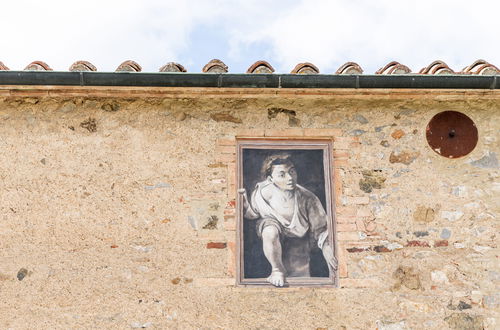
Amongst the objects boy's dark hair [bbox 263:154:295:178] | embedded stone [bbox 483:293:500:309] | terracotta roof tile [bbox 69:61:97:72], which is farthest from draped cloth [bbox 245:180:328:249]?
terracotta roof tile [bbox 69:61:97:72]

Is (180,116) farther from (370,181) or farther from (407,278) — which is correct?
(407,278)

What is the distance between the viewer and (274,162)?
16.6 ft

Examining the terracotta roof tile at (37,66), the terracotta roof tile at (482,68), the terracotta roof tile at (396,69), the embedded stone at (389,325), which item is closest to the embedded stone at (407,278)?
the embedded stone at (389,325)

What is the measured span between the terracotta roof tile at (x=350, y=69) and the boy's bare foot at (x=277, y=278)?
1726mm

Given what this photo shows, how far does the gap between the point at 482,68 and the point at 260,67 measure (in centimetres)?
187

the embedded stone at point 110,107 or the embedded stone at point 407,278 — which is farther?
the embedded stone at point 110,107

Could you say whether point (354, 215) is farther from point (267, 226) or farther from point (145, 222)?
point (145, 222)

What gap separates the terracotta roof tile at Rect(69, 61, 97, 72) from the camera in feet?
15.7

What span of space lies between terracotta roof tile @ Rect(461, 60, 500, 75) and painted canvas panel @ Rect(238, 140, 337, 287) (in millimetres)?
1408

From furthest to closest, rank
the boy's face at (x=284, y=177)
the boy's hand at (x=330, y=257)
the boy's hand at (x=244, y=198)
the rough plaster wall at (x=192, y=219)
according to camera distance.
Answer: the boy's face at (x=284, y=177) < the boy's hand at (x=244, y=198) < the boy's hand at (x=330, y=257) < the rough plaster wall at (x=192, y=219)

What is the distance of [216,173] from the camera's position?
16.1ft

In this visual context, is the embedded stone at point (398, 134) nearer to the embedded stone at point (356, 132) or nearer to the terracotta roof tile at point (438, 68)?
the embedded stone at point (356, 132)

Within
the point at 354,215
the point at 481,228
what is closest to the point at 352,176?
the point at 354,215

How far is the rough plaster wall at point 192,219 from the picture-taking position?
14.9 ft
